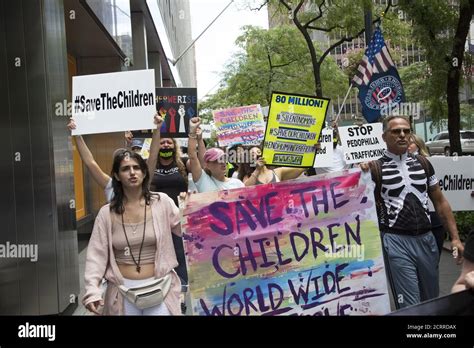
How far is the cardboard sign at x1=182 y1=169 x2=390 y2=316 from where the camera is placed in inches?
179

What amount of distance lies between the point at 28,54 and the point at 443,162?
493cm

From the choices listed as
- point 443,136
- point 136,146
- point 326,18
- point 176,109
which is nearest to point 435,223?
point 176,109

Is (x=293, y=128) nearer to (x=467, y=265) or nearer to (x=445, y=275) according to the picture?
(x=445, y=275)

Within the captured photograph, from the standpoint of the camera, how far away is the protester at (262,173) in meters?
7.00

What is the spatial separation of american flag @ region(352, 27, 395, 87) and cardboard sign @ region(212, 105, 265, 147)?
12.1 feet

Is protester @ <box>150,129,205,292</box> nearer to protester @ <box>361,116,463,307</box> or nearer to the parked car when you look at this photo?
protester @ <box>361,116,463,307</box>

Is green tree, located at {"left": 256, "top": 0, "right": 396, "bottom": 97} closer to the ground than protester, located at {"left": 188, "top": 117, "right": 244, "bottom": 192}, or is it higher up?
higher up

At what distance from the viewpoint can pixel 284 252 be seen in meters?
4.68

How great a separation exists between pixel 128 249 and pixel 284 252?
3.78 ft

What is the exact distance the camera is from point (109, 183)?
17.0 ft

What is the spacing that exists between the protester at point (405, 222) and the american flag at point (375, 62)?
504 cm

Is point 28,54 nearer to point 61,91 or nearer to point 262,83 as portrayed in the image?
point 61,91

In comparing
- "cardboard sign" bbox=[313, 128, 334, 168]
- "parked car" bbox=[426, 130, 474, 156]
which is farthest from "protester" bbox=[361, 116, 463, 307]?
"parked car" bbox=[426, 130, 474, 156]
